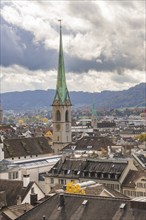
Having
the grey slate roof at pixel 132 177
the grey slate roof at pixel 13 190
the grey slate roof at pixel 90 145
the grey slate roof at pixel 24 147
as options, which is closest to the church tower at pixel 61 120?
the grey slate roof at pixel 90 145

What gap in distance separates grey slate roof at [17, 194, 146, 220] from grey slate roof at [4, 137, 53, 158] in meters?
68.9

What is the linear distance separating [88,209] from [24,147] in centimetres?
7958

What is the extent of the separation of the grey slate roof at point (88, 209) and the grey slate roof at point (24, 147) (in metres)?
68.9

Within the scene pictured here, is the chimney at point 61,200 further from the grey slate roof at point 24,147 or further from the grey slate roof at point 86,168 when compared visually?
the grey slate roof at point 24,147

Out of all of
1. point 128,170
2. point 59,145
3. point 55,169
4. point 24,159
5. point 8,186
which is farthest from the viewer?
point 59,145

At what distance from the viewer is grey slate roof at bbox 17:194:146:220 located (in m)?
40.8

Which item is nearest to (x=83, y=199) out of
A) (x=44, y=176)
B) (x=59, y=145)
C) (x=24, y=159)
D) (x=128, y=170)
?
(x=128, y=170)

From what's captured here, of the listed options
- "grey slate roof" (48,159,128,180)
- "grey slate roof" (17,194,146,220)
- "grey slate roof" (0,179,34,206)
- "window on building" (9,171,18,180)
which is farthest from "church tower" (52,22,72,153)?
"grey slate roof" (17,194,146,220)

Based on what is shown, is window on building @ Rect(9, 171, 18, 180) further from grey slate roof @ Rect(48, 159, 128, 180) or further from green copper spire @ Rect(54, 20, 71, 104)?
green copper spire @ Rect(54, 20, 71, 104)

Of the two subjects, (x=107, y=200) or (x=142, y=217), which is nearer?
(x=142, y=217)

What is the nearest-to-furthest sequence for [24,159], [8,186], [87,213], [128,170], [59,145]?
1. [87,213]
2. [8,186]
3. [128,170]
4. [24,159]
5. [59,145]

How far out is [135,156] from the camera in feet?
394

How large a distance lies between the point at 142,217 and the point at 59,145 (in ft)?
376

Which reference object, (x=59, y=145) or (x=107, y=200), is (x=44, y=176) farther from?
(x=107, y=200)
